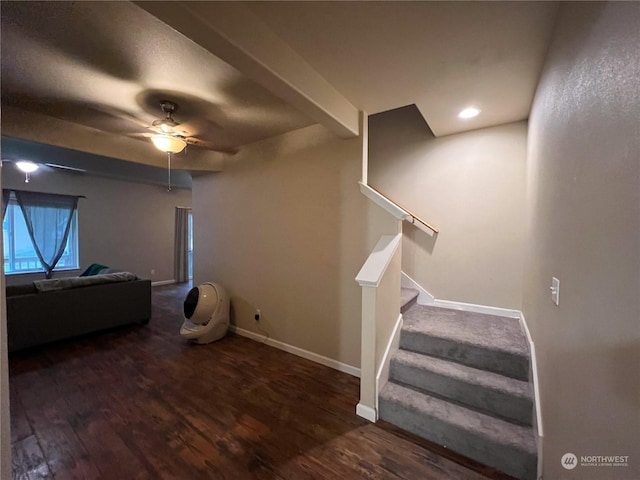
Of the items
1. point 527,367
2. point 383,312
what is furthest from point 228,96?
point 527,367

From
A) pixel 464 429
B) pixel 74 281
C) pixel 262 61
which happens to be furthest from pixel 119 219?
pixel 464 429

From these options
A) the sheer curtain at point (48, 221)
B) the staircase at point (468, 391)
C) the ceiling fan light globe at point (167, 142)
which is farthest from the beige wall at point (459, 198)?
the sheer curtain at point (48, 221)

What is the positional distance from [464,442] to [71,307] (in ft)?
14.0

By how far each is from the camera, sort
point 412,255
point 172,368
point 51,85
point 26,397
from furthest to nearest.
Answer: point 412,255
point 172,368
point 26,397
point 51,85

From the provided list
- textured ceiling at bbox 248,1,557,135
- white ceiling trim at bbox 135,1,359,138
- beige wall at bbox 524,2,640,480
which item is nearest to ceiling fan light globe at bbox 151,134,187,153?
white ceiling trim at bbox 135,1,359,138

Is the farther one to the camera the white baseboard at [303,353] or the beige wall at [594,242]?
the white baseboard at [303,353]

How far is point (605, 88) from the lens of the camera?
0.88 meters

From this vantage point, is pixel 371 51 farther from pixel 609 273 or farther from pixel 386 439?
pixel 386 439

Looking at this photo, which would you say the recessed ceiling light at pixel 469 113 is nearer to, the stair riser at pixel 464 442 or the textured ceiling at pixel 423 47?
the textured ceiling at pixel 423 47

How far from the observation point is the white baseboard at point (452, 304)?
9.14 ft

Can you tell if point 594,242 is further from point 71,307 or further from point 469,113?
point 71,307

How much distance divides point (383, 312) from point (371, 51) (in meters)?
1.81

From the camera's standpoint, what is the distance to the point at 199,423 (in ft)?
6.52

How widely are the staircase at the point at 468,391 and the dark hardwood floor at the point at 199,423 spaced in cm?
10
